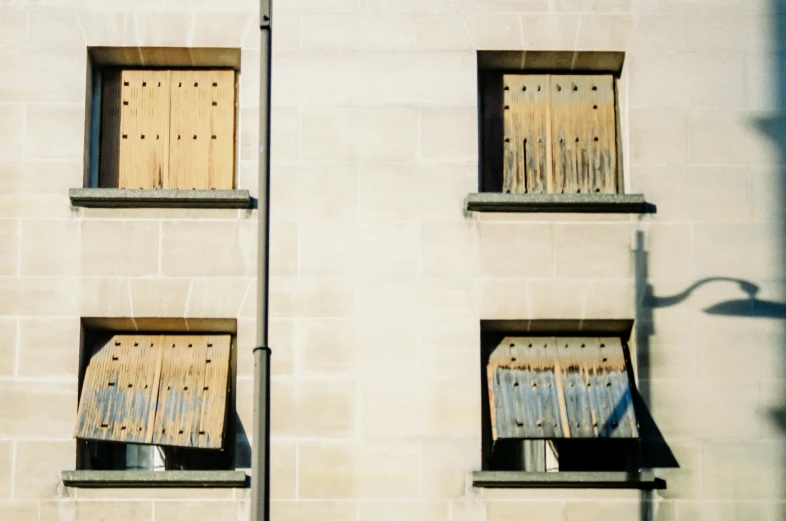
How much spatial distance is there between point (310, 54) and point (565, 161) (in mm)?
3483

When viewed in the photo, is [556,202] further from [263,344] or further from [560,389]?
[263,344]

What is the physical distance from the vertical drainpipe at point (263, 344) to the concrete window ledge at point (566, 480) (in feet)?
10.9

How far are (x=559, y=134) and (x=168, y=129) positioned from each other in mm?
4959

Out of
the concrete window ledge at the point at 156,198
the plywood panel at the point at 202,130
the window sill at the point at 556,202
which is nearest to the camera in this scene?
the concrete window ledge at the point at 156,198

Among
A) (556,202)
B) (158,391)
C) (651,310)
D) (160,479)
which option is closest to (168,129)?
(158,391)

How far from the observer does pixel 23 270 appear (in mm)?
14906

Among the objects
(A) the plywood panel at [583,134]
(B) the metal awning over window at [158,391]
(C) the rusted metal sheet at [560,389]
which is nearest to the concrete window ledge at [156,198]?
(B) the metal awning over window at [158,391]

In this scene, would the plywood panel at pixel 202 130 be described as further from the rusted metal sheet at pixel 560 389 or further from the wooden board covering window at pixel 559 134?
the rusted metal sheet at pixel 560 389

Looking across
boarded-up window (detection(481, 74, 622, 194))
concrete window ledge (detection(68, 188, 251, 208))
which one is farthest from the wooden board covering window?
concrete window ledge (detection(68, 188, 251, 208))

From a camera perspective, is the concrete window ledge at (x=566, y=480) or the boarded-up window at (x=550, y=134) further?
the boarded-up window at (x=550, y=134)

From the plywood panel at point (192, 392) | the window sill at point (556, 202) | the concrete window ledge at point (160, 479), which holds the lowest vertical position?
the concrete window ledge at point (160, 479)

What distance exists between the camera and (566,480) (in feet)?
47.5

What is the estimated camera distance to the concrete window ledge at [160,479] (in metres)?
14.3

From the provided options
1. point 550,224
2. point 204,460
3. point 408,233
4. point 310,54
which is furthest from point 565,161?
point 204,460
